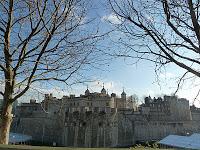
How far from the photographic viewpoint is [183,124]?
71750mm

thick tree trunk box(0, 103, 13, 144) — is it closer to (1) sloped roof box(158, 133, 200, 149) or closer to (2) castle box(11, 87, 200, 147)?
(1) sloped roof box(158, 133, 200, 149)

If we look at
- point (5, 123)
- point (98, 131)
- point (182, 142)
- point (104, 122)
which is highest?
point (104, 122)

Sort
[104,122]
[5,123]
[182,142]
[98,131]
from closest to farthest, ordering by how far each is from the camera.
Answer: [5,123] → [182,142] → [98,131] → [104,122]

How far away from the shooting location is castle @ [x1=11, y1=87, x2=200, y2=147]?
60.8 metres

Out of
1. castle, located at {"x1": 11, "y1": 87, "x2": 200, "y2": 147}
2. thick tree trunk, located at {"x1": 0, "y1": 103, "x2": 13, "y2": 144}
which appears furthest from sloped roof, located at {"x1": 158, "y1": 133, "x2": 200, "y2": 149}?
thick tree trunk, located at {"x1": 0, "y1": 103, "x2": 13, "y2": 144}

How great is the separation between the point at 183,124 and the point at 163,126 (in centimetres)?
701

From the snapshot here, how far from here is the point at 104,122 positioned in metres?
60.8

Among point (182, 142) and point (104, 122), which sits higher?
point (104, 122)

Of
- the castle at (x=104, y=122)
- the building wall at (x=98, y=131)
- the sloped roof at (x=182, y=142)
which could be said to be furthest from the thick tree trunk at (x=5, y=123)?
the building wall at (x=98, y=131)

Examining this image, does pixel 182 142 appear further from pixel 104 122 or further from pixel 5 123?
pixel 5 123

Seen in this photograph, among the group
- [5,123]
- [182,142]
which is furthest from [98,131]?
[5,123]

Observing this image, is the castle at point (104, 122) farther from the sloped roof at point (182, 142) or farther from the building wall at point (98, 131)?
the sloped roof at point (182, 142)

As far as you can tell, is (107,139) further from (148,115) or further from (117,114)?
(148,115)

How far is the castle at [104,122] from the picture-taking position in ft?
200
